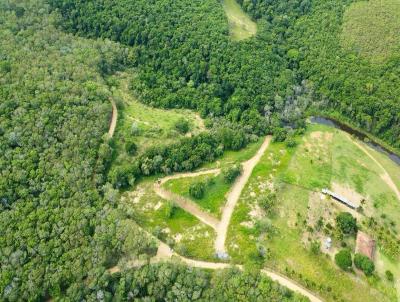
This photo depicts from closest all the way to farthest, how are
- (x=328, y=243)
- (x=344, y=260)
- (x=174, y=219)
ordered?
1. (x=344, y=260)
2. (x=328, y=243)
3. (x=174, y=219)

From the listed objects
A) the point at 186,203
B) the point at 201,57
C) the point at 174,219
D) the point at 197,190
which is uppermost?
the point at 201,57

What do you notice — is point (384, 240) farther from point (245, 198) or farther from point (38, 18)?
point (38, 18)

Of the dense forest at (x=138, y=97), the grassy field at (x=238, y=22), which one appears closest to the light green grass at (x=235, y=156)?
the dense forest at (x=138, y=97)

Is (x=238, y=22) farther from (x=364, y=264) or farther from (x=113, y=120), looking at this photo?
(x=364, y=264)

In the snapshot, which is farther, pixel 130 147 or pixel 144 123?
pixel 144 123

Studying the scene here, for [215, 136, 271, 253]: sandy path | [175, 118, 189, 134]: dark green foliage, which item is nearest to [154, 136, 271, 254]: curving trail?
[215, 136, 271, 253]: sandy path

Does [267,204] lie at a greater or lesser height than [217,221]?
greater

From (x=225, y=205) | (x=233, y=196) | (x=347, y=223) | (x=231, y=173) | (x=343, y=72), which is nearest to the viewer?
(x=347, y=223)

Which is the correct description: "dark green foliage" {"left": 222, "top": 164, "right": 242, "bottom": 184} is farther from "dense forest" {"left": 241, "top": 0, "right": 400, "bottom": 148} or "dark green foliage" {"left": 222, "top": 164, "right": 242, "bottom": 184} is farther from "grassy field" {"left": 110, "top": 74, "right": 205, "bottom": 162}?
"dense forest" {"left": 241, "top": 0, "right": 400, "bottom": 148}

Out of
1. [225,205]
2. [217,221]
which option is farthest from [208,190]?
[217,221]
